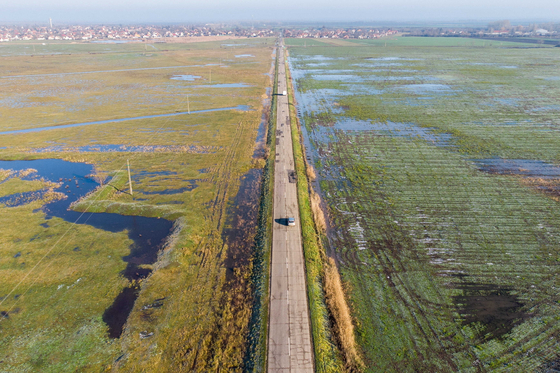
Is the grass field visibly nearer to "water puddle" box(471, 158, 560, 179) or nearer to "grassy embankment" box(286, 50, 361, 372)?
"grassy embankment" box(286, 50, 361, 372)

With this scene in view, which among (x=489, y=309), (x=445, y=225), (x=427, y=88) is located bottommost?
(x=489, y=309)

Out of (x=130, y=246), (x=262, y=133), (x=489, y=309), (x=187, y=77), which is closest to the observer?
(x=489, y=309)

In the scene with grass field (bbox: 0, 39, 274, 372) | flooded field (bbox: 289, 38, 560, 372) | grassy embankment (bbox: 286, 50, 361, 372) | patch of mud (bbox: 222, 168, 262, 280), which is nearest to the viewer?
grassy embankment (bbox: 286, 50, 361, 372)

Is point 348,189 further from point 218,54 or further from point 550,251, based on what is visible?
point 218,54

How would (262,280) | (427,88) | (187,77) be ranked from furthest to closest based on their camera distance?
(187,77), (427,88), (262,280)

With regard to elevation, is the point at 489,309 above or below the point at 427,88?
below

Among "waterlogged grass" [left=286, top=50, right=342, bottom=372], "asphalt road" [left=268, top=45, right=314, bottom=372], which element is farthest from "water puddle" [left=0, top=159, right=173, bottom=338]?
"waterlogged grass" [left=286, top=50, right=342, bottom=372]

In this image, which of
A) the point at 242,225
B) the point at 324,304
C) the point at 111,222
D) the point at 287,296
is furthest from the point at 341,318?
the point at 111,222

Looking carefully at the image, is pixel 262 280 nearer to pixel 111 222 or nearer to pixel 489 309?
pixel 489 309
